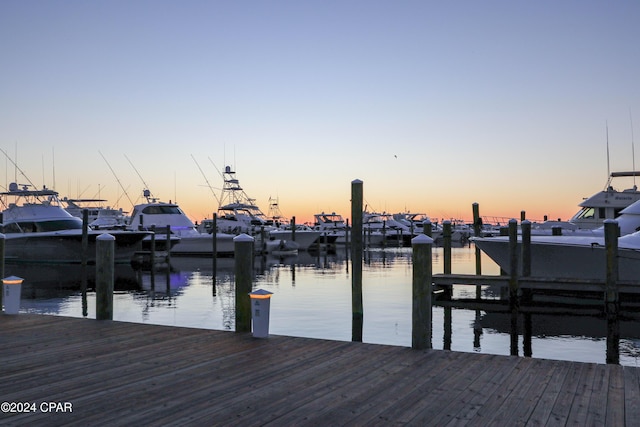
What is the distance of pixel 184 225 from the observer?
46812 millimetres

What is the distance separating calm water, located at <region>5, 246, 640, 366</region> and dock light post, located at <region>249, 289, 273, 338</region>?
4.67m

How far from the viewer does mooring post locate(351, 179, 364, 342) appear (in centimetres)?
1227

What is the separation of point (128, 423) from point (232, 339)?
140 inches

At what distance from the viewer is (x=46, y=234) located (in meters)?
33.5

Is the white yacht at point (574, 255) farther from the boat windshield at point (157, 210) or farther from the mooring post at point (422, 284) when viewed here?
the boat windshield at point (157, 210)

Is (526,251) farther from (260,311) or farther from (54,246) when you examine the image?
(54,246)

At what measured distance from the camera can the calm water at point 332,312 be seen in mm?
12680

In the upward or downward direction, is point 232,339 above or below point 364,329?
above

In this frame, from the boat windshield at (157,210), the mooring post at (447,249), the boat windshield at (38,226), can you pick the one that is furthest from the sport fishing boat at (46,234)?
the mooring post at (447,249)

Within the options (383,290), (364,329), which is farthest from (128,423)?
(383,290)

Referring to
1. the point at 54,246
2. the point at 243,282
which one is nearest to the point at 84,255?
the point at 54,246

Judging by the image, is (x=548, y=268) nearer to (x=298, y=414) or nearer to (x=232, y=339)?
(x=232, y=339)

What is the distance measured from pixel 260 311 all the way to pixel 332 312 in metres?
9.09

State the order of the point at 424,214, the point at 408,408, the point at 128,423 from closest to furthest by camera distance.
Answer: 1. the point at 128,423
2. the point at 408,408
3. the point at 424,214
